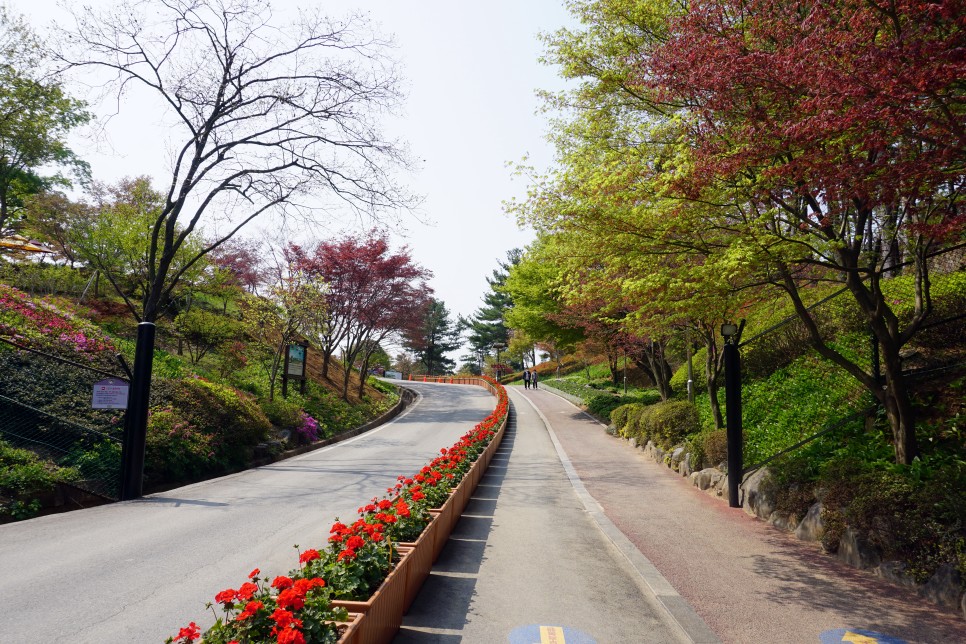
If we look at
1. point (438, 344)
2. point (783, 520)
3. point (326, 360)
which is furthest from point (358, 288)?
point (438, 344)

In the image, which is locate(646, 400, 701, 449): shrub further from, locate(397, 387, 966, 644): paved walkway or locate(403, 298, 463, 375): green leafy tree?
locate(403, 298, 463, 375): green leafy tree

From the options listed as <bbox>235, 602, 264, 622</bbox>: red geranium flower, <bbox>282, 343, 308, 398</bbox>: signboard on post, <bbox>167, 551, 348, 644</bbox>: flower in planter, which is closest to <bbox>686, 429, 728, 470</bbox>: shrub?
<bbox>167, 551, 348, 644</bbox>: flower in planter

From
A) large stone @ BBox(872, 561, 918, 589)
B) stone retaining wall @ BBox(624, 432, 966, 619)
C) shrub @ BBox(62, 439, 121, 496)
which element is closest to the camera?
stone retaining wall @ BBox(624, 432, 966, 619)

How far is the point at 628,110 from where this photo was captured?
33.2 ft

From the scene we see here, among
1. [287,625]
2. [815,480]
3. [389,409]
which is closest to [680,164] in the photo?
[815,480]

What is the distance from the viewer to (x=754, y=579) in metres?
5.81

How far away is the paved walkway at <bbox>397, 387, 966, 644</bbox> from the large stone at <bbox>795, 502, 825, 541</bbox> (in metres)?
0.17

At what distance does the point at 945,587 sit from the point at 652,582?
262cm

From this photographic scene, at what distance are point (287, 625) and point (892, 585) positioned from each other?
601cm

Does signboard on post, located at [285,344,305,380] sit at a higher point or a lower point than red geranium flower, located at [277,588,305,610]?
higher

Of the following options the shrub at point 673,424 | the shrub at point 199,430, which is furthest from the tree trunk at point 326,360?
the shrub at point 673,424

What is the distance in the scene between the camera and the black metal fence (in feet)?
28.6

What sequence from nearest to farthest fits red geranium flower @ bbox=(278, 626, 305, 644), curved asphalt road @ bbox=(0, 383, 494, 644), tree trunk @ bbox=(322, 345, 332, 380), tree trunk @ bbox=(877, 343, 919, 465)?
red geranium flower @ bbox=(278, 626, 305, 644)
curved asphalt road @ bbox=(0, 383, 494, 644)
tree trunk @ bbox=(877, 343, 919, 465)
tree trunk @ bbox=(322, 345, 332, 380)

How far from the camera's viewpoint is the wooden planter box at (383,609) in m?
3.48
